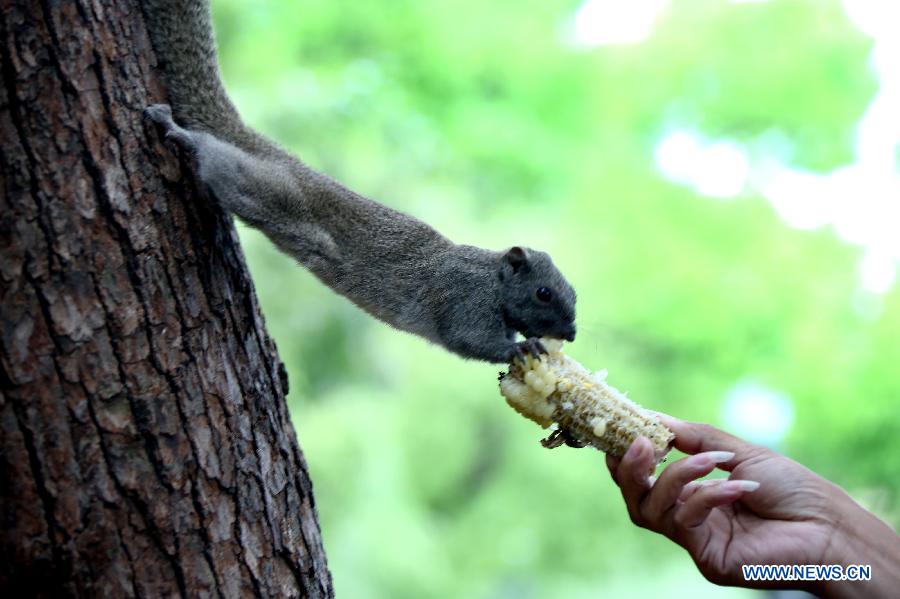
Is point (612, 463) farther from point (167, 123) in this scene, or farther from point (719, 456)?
point (167, 123)

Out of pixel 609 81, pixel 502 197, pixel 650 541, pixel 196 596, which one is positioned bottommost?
pixel 196 596

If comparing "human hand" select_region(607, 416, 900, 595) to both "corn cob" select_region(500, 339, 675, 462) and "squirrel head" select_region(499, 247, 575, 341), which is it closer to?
"corn cob" select_region(500, 339, 675, 462)

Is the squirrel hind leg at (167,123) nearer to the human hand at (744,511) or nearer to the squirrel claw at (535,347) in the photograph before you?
the squirrel claw at (535,347)

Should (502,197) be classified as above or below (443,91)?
below

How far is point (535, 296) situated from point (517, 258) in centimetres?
16

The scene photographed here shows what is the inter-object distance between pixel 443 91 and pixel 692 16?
2.21 meters

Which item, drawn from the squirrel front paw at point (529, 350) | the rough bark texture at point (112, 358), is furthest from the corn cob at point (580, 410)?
the rough bark texture at point (112, 358)

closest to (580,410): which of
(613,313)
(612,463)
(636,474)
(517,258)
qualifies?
(612,463)

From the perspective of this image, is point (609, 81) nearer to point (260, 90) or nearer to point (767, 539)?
point (260, 90)

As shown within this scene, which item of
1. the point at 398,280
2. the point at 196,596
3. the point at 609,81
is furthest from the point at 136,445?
the point at 609,81

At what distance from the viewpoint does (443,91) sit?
759cm

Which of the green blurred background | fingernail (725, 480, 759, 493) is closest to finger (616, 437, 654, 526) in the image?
fingernail (725, 480, 759, 493)

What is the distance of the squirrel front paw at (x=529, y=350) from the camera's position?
108 inches

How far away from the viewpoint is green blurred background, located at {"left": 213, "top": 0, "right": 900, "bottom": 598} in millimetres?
6070
